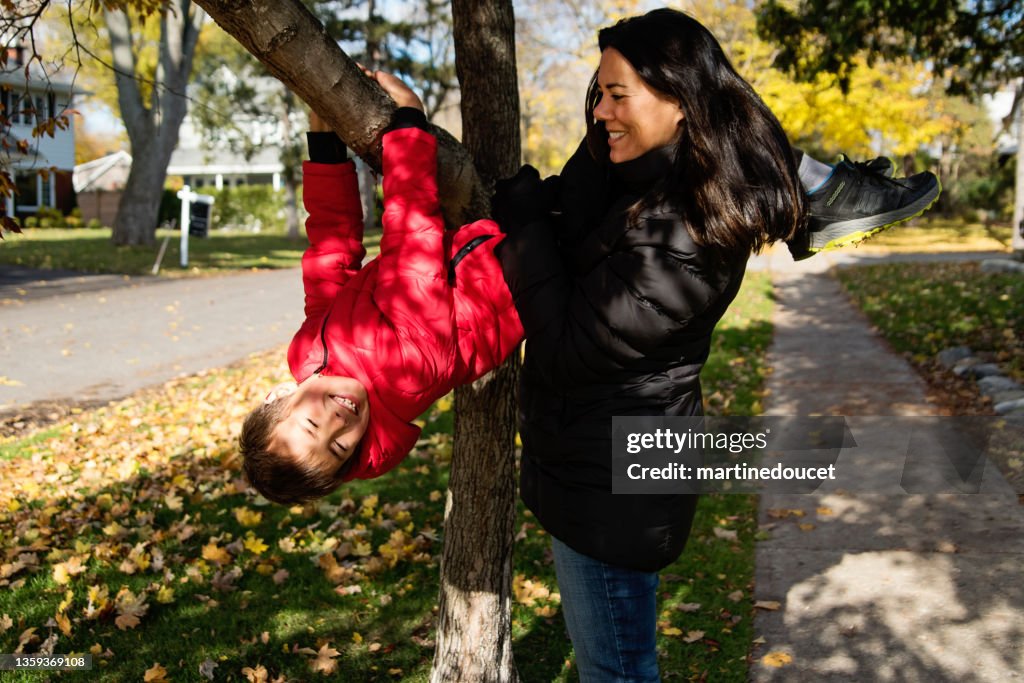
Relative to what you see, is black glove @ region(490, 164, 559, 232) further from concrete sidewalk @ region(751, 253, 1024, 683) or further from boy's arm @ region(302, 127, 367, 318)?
concrete sidewalk @ region(751, 253, 1024, 683)

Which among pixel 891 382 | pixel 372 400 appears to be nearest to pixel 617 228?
pixel 372 400

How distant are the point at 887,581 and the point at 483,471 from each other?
231cm

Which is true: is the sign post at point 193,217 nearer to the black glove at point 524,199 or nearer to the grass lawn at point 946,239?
the grass lawn at point 946,239

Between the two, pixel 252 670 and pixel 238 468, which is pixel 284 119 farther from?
pixel 252 670

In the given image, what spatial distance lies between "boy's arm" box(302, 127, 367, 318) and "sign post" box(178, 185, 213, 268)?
1820cm

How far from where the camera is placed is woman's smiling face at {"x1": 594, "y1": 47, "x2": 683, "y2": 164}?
195 centimetres

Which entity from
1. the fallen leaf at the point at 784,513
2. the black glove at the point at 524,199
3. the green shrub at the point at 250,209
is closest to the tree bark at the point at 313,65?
the black glove at the point at 524,199

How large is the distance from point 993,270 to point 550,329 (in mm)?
14491

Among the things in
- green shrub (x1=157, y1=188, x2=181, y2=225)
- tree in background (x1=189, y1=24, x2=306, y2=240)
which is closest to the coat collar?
tree in background (x1=189, y1=24, x2=306, y2=240)

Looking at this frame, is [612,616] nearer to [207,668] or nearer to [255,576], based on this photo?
[207,668]

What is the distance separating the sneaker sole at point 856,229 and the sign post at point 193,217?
1894cm

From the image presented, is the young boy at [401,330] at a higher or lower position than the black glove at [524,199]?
lower

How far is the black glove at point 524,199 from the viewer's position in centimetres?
220

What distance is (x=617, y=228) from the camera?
196cm
